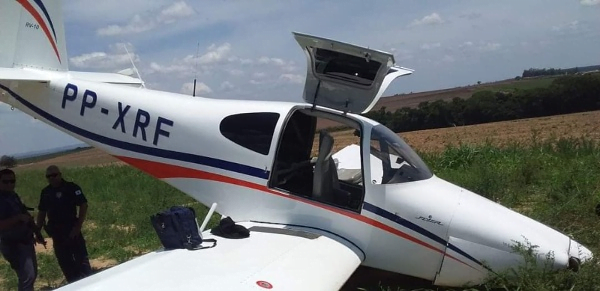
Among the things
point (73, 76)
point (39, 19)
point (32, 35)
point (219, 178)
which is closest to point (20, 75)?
point (73, 76)

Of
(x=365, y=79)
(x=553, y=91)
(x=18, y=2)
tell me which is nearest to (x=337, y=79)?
(x=365, y=79)

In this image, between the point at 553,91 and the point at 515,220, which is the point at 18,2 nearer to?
the point at 515,220

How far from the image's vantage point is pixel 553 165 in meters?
11.2

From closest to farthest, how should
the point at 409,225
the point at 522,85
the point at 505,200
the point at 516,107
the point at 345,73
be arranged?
the point at 409,225
the point at 345,73
the point at 505,200
the point at 516,107
the point at 522,85

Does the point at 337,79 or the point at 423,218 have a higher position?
the point at 337,79

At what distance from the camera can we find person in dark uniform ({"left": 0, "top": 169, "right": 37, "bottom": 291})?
6.07 m

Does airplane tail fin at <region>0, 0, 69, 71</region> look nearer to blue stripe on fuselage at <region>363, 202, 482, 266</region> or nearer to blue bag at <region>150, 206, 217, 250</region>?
blue bag at <region>150, 206, 217, 250</region>

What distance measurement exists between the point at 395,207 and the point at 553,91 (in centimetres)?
3348

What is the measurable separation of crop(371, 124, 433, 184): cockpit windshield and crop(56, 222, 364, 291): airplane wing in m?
0.83

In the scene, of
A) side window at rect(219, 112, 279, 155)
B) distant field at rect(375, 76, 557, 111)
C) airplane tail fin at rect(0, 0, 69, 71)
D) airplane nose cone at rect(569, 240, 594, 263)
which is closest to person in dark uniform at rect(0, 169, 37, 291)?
airplane tail fin at rect(0, 0, 69, 71)

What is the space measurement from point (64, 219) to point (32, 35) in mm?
2947

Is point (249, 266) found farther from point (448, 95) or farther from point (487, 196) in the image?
point (448, 95)

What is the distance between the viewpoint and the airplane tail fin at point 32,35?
7777mm

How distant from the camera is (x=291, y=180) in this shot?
6.61 metres
